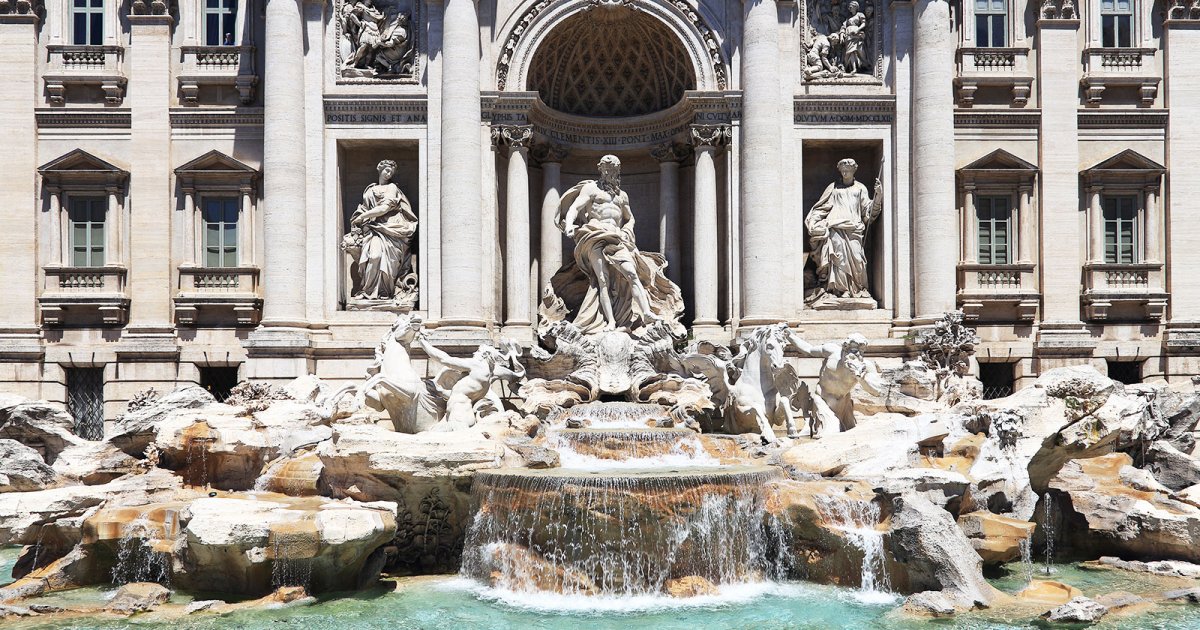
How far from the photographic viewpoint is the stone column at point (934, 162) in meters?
20.9

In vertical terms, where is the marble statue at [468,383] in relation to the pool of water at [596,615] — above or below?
above

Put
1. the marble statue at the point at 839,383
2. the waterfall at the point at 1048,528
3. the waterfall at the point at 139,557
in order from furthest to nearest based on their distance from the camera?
1. the marble statue at the point at 839,383
2. the waterfall at the point at 1048,528
3. the waterfall at the point at 139,557

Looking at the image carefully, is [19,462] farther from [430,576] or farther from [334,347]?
[430,576]

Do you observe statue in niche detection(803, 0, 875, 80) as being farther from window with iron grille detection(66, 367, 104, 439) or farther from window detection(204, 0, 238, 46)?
window with iron grille detection(66, 367, 104, 439)

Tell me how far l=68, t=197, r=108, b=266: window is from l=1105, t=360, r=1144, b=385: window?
24.8 meters

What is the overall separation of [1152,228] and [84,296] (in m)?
25.8

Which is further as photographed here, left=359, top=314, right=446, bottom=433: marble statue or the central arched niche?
the central arched niche

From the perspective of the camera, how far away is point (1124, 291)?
72.9 feet

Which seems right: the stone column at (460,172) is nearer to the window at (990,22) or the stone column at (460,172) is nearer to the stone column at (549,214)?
the stone column at (549,214)

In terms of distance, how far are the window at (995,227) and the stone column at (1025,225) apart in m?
0.25

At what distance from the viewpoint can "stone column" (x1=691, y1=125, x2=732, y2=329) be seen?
70.4 feet

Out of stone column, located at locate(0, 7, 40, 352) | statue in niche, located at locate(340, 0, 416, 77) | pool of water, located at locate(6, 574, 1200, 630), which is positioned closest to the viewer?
pool of water, located at locate(6, 574, 1200, 630)

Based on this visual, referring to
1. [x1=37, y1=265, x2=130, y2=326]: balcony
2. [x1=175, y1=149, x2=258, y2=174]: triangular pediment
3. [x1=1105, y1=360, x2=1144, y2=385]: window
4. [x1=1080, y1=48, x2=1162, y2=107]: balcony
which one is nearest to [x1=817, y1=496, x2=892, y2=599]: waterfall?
[x1=1105, y1=360, x2=1144, y2=385]: window

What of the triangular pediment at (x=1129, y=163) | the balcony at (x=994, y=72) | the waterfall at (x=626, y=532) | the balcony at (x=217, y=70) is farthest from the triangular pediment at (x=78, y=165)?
the triangular pediment at (x=1129, y=163)
